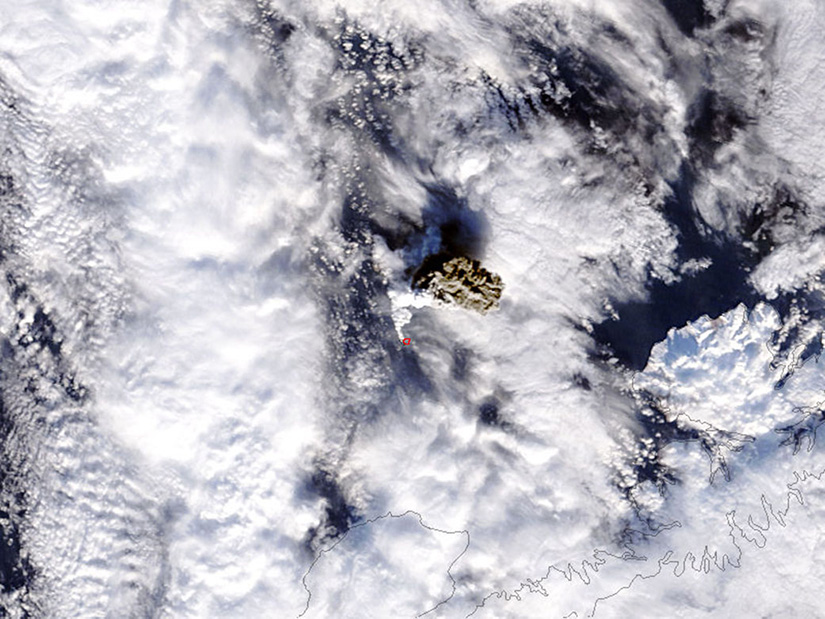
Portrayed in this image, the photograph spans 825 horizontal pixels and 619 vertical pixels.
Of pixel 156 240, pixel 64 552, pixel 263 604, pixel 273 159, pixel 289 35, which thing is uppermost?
pixel 289 35

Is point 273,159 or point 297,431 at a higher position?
point 273,159

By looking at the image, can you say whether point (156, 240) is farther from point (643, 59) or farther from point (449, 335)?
point (643, 59)

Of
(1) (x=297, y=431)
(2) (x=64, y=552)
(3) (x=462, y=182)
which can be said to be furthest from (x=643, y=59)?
(2) (x=64, y=552)

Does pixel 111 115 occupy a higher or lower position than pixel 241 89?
lower

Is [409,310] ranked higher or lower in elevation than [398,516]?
higher

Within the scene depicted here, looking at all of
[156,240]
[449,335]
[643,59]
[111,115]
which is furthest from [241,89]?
[643,59]

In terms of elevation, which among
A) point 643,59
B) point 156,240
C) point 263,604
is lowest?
point 263,604

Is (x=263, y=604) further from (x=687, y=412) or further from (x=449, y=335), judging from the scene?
(x=687, y=412)
